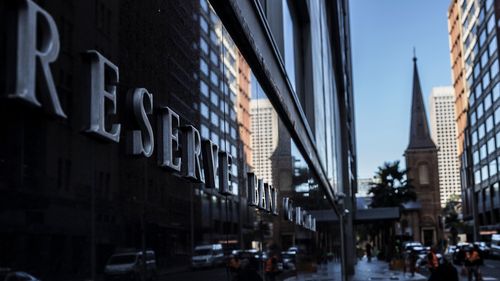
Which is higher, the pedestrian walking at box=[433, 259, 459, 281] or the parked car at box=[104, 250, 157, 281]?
the parked car at box=[104, 250, 157, 281]

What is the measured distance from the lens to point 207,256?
5.52 m

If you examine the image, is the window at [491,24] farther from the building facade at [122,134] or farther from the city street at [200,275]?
the city street at [200,275]

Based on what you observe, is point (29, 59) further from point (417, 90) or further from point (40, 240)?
point (417, 90)

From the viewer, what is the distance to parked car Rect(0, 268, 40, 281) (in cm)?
248

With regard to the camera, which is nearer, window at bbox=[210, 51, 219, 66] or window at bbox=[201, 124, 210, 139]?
window at bbox=[201, 124, 210, 139]

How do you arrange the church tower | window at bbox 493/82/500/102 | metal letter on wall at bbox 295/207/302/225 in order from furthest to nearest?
the church tower → window at bbox 493/82/500/102 → metal letter on wall at bbox 295/207/302/225

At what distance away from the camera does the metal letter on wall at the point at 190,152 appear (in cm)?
457

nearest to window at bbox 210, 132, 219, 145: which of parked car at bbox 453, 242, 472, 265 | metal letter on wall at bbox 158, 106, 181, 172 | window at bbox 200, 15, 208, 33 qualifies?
window at bbox 200, 15, 208, 33

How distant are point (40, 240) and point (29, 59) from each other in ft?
2.45

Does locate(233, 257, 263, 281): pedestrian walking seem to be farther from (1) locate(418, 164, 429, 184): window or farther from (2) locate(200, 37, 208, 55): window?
(1) locate(418, 164, 429, 184): window

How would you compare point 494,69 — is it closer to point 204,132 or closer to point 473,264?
point 473,264

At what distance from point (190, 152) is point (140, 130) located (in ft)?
3.28

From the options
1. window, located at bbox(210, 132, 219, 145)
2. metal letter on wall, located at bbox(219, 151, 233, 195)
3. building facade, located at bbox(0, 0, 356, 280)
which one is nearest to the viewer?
building facade, located at bbox(0, 0, 356, 280)

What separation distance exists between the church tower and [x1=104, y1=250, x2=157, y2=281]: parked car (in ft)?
398
